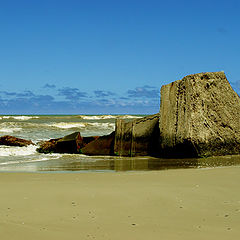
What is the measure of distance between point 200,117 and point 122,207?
12.2ft

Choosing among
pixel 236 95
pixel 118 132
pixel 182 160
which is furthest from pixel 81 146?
pixel 236 95

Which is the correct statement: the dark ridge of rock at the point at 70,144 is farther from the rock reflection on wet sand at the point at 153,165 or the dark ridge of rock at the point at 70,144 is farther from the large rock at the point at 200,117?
the large rock at the point at 200,117

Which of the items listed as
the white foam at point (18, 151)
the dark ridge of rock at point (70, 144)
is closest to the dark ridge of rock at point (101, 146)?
the dark ridge of rock at point (70, 144)

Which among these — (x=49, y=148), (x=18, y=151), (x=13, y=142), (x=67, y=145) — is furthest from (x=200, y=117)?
(x=13, y=142)

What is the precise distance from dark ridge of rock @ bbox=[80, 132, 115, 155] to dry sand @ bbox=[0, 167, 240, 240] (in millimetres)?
3611

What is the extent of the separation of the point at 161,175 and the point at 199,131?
203 cm

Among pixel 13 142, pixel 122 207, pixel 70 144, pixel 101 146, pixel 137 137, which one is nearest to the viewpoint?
pixel 122 207

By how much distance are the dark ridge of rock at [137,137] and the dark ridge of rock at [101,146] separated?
283 mm

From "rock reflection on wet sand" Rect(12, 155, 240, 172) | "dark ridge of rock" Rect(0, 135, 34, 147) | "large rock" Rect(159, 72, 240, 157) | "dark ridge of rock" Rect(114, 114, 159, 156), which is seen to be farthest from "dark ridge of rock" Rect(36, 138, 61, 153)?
"large rock" Rect(159, 72, 240, 157)

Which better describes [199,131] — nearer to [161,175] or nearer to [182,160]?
[182,160]

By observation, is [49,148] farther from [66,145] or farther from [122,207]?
[122,207]

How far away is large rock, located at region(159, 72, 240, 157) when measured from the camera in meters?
6.21

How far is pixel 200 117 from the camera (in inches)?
246

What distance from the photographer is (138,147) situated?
7.35m
